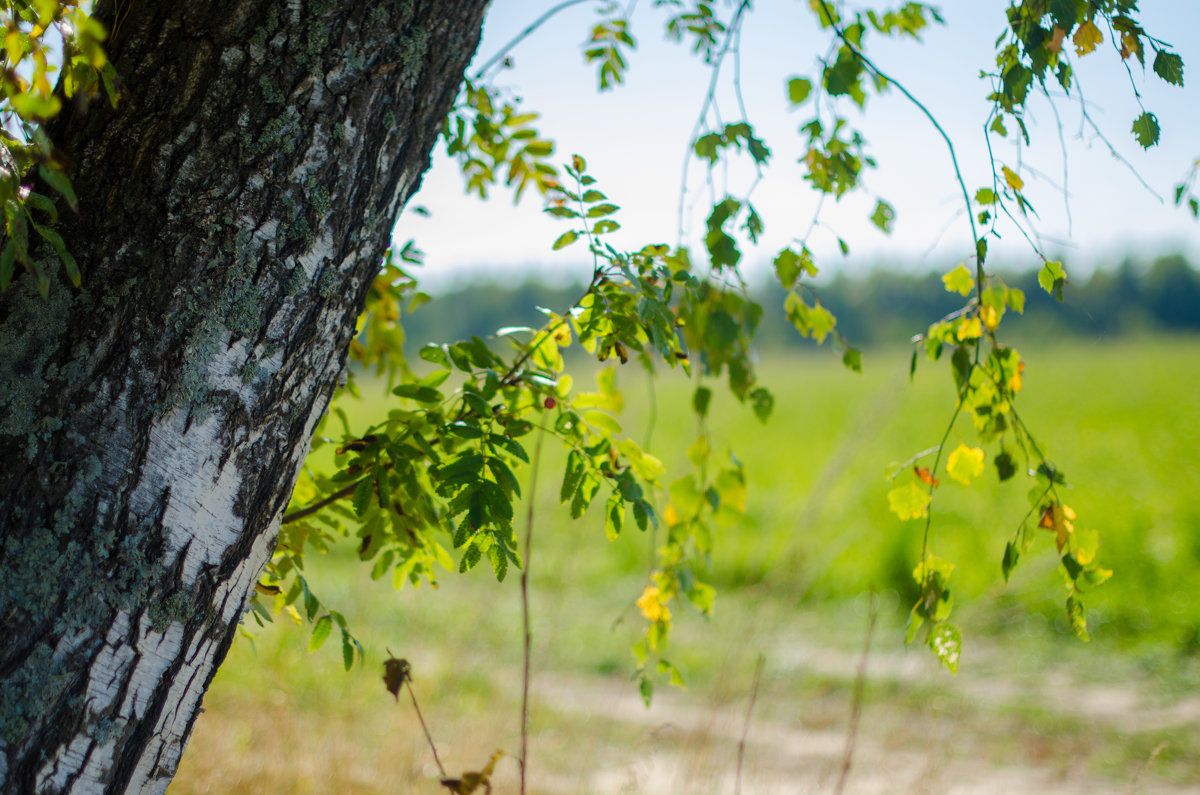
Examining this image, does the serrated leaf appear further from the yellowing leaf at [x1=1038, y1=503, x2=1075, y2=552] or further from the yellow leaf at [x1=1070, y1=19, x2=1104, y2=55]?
the yellowing leaf at [x1=1038, y1=503, x2=1075, y2=552]

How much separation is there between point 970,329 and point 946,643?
51cm

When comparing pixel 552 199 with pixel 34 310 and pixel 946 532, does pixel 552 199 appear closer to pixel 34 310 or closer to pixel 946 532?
pixel 34 310

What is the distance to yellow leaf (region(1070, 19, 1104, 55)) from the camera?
1.07m

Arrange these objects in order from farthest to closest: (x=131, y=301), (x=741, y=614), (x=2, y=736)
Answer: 1. (x=741, y=614)
2. (x=131, y=301)
3. (x=2, y=736)

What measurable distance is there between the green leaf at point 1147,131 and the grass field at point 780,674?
29cm

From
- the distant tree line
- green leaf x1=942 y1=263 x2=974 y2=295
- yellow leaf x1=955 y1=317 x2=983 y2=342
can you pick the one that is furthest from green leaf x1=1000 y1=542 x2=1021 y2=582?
the distant tree line

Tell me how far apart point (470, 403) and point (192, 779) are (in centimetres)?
221

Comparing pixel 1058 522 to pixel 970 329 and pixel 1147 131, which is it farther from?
pixel 1147 131

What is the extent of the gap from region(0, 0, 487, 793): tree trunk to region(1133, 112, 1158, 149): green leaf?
1.01m

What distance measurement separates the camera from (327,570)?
7973 millimetres

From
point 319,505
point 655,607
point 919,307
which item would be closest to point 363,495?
point 319,505

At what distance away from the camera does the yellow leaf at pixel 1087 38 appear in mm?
1073

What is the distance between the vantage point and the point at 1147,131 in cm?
103

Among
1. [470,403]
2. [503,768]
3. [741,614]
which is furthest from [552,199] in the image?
[741,614]
